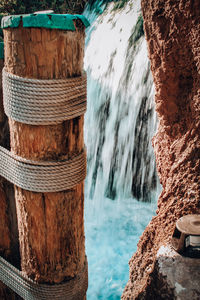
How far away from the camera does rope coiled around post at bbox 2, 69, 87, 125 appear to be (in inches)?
46.1

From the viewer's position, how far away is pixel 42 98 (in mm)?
1177

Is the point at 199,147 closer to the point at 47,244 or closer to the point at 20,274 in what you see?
the point at 47,244

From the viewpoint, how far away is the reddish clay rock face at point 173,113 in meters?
1.48

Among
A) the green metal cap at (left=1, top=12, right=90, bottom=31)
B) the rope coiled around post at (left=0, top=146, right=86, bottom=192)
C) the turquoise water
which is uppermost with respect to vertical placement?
the green metal cap at (left=1, top=12, right=90, bottom=31)

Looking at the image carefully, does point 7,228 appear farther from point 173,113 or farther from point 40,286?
point 173,113

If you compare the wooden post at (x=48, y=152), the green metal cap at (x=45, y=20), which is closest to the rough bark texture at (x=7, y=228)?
the wooden post at (x=48, y=152)

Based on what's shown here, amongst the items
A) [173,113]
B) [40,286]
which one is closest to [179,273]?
[40,286]

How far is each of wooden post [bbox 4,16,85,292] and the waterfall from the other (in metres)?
3.03

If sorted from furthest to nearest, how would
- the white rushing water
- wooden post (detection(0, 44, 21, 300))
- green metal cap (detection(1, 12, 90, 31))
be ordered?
the white rushing water → wooden post (detection(0, 44, 21, 300)) → green metal cap (detection(1, 12, 90, 31))

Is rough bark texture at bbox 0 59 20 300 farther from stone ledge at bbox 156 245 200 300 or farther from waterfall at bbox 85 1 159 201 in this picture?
waterfall at bbox 85 1 159 201

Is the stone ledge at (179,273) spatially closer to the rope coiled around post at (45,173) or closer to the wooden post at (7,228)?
the rope coiled around post at (45,173)

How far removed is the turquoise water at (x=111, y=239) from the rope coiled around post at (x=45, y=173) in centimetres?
249

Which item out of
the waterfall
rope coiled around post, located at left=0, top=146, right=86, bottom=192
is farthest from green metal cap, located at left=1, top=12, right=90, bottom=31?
the waterfall

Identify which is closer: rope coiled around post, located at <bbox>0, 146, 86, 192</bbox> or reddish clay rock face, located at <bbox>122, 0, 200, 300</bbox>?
rope coiled around post, located at <bbox>0, 146, 86, 192</bbox>
